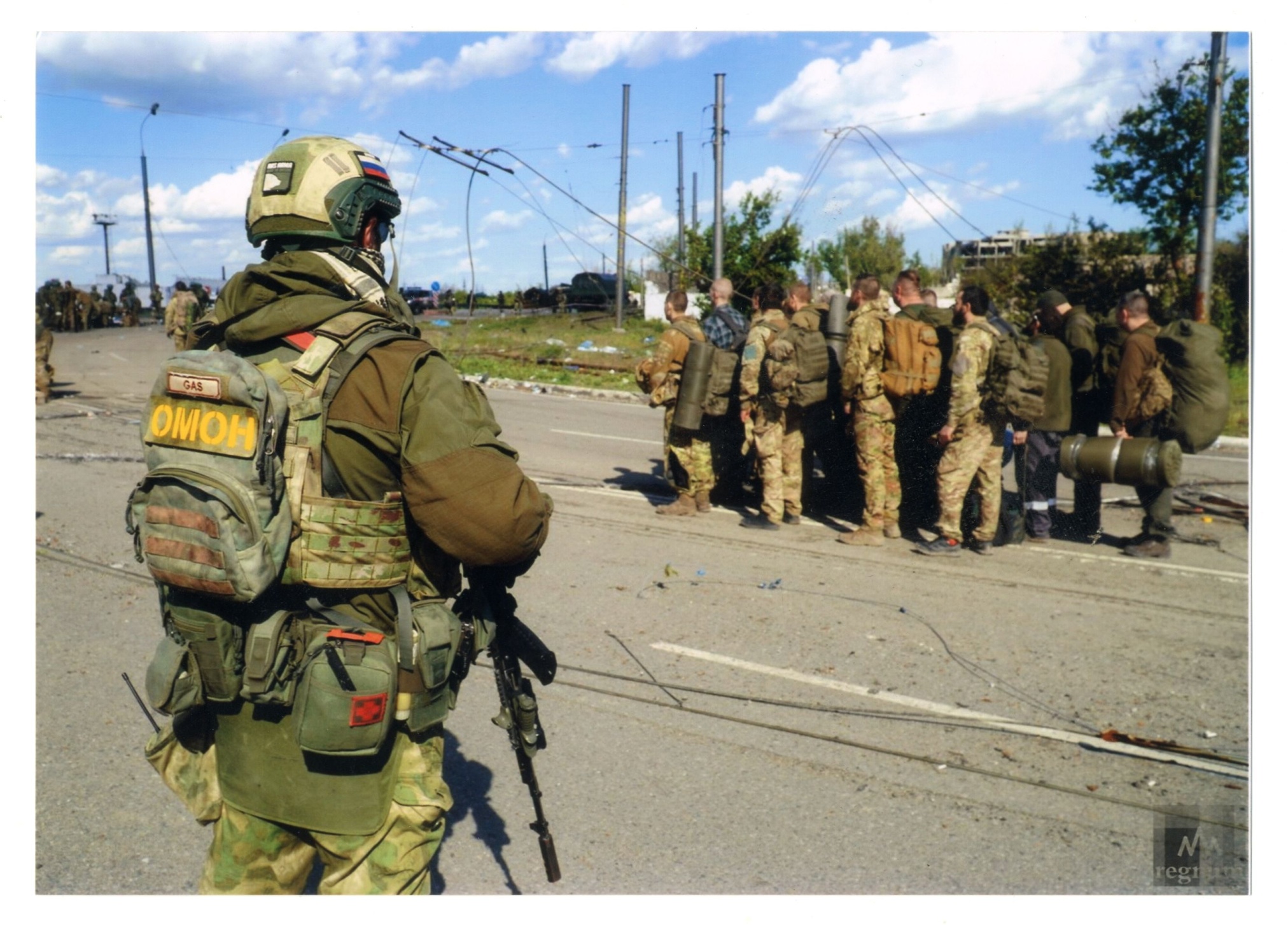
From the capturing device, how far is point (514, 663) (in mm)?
2830

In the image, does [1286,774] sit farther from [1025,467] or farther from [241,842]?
[1025,467]

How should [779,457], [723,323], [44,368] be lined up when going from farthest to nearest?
[44,368] < [723,323] < [779,457]

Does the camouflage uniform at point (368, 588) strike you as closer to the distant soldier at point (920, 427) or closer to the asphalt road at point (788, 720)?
the asphalt road at point (788, 720)

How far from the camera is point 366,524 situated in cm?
245

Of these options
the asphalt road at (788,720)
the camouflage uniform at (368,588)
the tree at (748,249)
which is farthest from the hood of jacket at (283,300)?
the tree at (748,249)

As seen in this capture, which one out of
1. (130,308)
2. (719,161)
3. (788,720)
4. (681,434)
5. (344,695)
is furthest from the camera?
(130,308)

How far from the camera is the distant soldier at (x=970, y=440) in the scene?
776 cm

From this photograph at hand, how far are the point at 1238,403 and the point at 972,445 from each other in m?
11.1

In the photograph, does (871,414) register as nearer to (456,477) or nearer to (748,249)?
(456,477)

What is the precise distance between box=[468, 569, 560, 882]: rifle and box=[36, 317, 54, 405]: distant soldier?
1342cm

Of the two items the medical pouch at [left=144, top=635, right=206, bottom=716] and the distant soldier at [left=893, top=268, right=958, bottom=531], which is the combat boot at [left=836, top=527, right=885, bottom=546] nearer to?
the distant soldier at [left=893, top=268, right=958, bottom=531]

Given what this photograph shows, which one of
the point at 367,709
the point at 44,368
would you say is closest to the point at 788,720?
the point at 367,709
